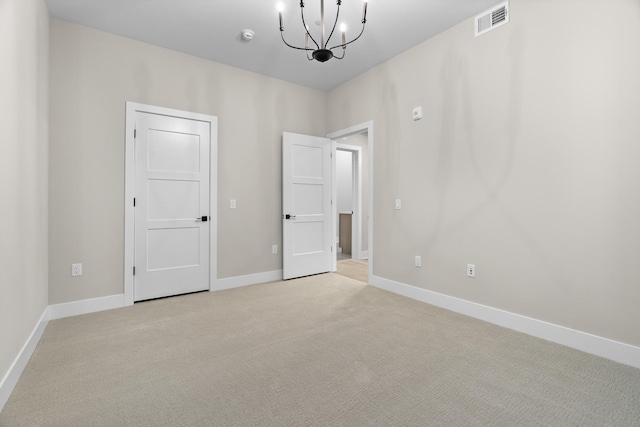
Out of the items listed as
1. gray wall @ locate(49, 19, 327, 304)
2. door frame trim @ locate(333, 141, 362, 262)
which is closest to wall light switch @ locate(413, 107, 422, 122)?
gray wall @ locate(49, 19, 327, 304)

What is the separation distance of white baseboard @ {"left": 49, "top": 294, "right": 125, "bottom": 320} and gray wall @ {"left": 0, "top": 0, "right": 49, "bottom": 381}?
0.19 meters

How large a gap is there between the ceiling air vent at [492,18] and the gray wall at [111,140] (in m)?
2.66

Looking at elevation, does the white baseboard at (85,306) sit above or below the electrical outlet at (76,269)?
below

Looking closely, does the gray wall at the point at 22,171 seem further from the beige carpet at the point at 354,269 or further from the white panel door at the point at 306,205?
the beige carpet at the point at 354,269

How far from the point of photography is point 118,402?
5.26ft

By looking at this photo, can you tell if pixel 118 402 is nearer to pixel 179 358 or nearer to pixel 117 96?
pixel 179 358

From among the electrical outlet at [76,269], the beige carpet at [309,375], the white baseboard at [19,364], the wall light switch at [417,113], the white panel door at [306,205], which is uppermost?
the wall light switch at [417,113]

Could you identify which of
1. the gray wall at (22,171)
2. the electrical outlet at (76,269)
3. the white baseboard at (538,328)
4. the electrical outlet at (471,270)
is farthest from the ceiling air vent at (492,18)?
the electrical outlet at (76,269)

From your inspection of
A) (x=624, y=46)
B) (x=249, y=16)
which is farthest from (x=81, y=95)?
(x=624, y=46)

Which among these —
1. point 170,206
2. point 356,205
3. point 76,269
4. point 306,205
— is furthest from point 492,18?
point 76,269

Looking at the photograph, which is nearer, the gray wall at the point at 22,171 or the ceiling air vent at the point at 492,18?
the gray wall at the point at 22,171

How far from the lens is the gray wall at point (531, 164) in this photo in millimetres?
2055

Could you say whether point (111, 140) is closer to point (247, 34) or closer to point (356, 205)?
point (247, 34)

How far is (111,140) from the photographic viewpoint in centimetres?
312
